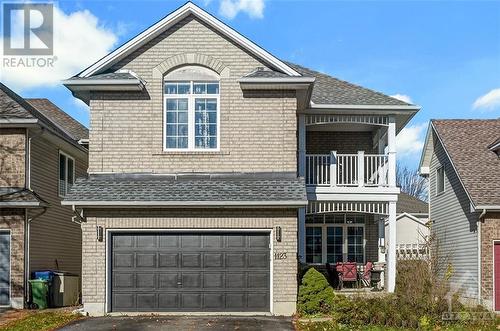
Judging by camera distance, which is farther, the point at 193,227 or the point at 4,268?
the point at 4,268

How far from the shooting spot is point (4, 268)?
2116cm

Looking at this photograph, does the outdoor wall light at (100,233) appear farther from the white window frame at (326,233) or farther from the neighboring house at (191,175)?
the white window frame at (326,233)

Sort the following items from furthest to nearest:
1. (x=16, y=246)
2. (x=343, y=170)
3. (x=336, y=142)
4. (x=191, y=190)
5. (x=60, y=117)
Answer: (x=60, y=117)
(x=336, y=142)
(x=343, y=170)
(x=16, y=246)
(x=191, y=190)

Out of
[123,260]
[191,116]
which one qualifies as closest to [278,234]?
[191,116]

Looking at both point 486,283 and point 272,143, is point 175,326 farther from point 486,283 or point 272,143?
point 486,283

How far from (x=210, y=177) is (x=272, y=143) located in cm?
195

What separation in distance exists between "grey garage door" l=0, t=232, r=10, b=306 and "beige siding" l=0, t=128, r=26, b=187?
1615 mm

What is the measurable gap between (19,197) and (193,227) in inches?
222

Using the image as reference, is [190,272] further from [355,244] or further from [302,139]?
[355,244]

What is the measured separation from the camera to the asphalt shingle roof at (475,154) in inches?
877

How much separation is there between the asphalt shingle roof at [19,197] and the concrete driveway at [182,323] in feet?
14.9

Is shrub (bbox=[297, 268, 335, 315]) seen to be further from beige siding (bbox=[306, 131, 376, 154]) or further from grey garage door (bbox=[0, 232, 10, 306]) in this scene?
grey garage door (bbox=[0, 232, 10, 306])

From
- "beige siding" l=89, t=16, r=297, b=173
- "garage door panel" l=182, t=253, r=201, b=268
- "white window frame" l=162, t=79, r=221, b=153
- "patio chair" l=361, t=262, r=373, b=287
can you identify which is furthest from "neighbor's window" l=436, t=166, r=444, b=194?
→ "garage door panel" l=182, t=253, r=201, b=268

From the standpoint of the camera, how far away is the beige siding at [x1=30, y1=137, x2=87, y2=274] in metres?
22.1
